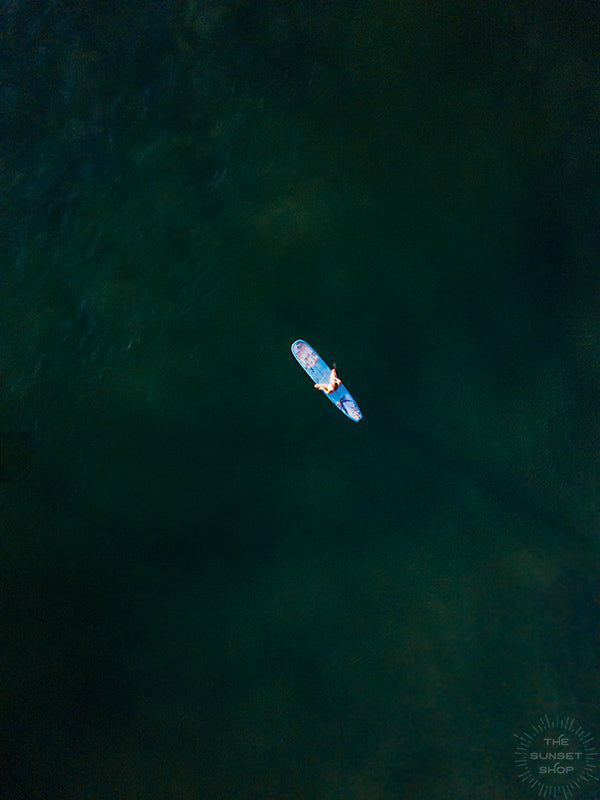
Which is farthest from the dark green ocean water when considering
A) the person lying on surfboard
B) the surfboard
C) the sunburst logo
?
the sunburst logo

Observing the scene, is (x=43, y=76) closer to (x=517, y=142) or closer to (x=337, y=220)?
(x=337, y=220)

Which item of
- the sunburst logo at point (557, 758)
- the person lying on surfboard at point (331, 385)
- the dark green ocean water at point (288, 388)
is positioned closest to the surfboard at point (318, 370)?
the person lying on surfboard at point (331, 385)

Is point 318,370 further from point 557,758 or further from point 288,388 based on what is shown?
point 557,758

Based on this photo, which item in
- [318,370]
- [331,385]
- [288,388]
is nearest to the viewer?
[331,385]

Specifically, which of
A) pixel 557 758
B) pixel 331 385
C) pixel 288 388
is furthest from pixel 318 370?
pixel 557 758

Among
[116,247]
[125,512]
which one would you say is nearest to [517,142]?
[116,247]

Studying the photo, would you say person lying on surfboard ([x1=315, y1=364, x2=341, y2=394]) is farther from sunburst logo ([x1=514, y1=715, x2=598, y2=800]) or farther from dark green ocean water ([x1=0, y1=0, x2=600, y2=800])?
sunburst logo ([x1=514, y1=715, x2=598, y2=800])
